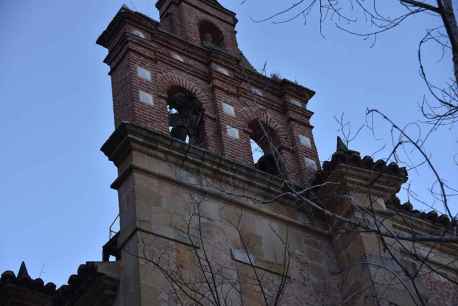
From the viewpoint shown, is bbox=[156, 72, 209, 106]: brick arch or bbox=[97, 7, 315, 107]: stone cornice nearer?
bbox=[156, 72, 209, 106]: brick arch

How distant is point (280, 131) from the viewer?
56.7 ft

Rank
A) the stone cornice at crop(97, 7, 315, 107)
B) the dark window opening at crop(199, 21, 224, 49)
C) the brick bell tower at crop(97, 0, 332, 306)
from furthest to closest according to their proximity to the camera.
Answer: the dark window opening at crop(199, 21, 224, 49), the stone cornice at crop(97, 7, 315, 107), the brick bell tower at crop(97, 0, 332, 306)

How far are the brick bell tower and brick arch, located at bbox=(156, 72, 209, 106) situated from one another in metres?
0.02

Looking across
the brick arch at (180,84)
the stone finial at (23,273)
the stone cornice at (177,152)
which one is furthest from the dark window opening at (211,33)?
the stone finial at (23,273)

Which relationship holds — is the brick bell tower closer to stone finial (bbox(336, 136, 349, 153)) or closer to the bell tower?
the bell tower

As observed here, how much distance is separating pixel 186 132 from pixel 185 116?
476 mm

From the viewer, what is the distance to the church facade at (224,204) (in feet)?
40.2

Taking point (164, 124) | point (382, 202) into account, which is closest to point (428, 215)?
point (382, 202)

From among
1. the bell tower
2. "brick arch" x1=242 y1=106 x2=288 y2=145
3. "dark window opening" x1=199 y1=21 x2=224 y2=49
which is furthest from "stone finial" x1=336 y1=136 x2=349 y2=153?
"dark window opening" x1=199 y1=21 x2=224 y2=49

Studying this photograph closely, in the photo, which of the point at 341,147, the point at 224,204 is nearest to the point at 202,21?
the point at 341,147

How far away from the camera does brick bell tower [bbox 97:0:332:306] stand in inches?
496

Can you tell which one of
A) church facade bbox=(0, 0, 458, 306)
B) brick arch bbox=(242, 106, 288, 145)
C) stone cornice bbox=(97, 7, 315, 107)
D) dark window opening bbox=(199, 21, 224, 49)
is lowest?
church facade bbox=(0, 0, 458, 306)

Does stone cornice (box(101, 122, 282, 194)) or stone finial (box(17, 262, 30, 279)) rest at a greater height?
stone cornice (box(101, 122, 282, 194))

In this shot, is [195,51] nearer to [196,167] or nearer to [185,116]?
[185,116]
